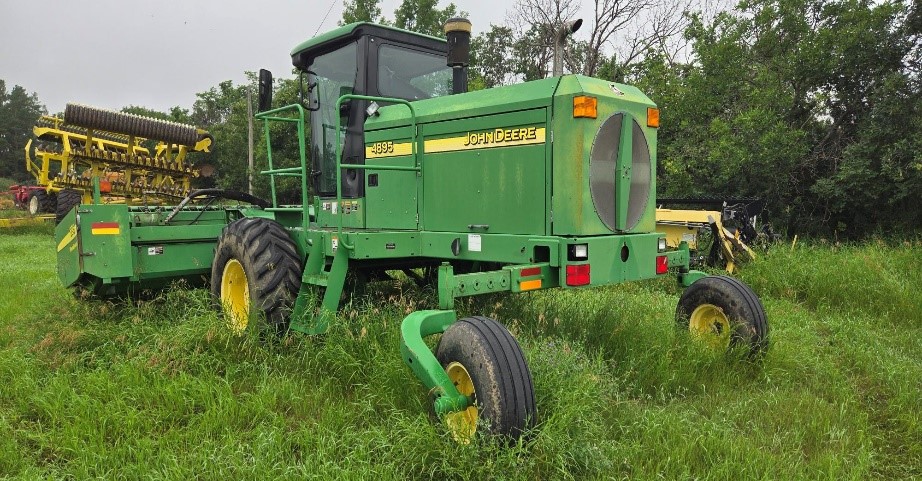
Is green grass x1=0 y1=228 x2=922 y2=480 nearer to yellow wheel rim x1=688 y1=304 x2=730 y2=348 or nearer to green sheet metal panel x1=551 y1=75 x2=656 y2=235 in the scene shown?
yellow wheel rim x1=688 y1=304 x2=730 y2=348

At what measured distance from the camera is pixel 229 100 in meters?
32.1

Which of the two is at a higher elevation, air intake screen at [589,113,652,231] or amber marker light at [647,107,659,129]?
amber marker light at [647,107,659,129]

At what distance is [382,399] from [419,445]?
64cm

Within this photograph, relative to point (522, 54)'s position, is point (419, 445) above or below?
below

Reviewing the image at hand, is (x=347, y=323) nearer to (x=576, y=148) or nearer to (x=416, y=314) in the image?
(x=416, y=314)

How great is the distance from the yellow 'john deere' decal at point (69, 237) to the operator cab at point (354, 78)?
77.0 inches

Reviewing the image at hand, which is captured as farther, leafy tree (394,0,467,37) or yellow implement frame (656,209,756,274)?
leafy tree (394,0,467,37)

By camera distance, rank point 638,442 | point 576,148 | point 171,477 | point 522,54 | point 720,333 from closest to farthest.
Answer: point 171,477
point 638,442
point 576,148
point 720,333
point 522,54

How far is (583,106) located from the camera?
3576 millimetres

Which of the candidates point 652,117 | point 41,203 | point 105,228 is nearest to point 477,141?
point 652,117

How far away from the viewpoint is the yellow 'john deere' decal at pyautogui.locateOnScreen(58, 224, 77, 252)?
16.4 feet

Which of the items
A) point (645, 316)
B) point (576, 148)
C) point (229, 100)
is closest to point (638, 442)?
point (576, 148)

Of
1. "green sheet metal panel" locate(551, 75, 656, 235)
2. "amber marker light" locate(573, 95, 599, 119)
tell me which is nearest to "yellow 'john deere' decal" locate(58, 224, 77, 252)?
"green sheet metal panel" locate(551, 75, 656, 235)

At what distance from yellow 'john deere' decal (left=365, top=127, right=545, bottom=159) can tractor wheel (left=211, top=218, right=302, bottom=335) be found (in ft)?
3.38
